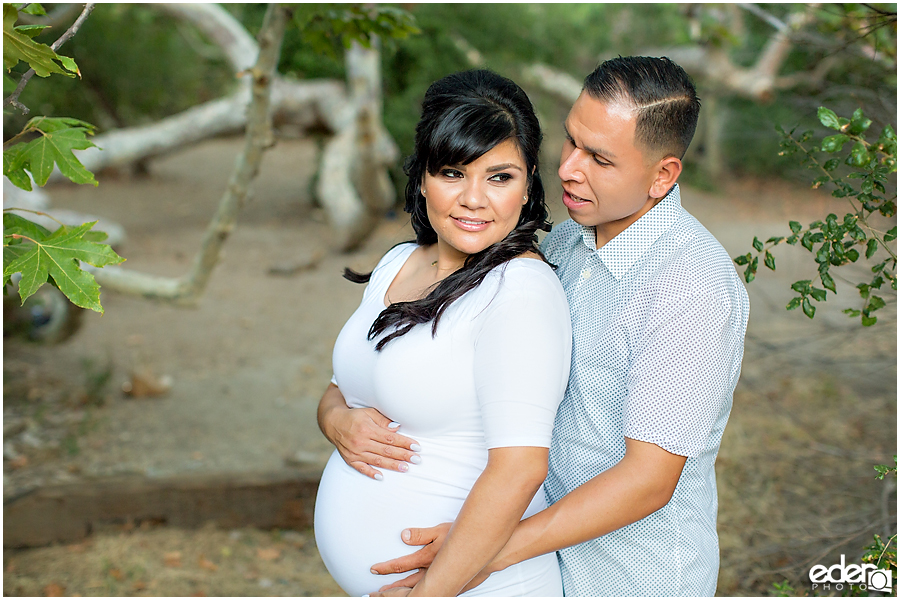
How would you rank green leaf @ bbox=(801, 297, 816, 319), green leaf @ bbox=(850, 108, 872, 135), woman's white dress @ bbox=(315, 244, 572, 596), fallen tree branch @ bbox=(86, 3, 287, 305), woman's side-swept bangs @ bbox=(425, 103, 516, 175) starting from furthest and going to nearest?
fallen tree branch @ bbox=(86, 3, 287, 305) → green leaf @ bbox=(801, 297, 816, 319) → green leaf @ bbox=(850, 108, 872, 135) → woman's side-swept bangs @ bbox=(425, 103, 516, 175) → woman's white dress @ bbox=(315, 244, 572, 596)

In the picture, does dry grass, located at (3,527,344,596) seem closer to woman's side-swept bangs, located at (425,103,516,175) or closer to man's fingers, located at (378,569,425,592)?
man's fingers, located at (378,569,425,592)

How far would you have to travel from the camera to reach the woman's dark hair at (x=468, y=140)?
62.3 inches

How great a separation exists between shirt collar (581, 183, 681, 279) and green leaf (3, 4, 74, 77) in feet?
4.18

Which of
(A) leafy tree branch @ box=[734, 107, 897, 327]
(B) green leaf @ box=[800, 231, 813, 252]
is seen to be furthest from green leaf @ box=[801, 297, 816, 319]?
(B) green leaf @ box=[800, 231, 813, 252]

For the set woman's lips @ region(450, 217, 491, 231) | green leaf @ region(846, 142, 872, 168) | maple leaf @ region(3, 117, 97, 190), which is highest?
green leaf @ region(846, 142, 872, 168)

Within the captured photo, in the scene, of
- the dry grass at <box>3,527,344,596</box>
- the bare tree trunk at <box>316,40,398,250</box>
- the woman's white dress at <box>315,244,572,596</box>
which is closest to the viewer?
the woman's white dress at <box>315,244,572,596</box>

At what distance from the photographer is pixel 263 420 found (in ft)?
16.3

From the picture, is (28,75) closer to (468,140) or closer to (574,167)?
(468,140)

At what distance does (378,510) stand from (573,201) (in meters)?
0.84

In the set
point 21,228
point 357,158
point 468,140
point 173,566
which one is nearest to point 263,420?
point 173,566

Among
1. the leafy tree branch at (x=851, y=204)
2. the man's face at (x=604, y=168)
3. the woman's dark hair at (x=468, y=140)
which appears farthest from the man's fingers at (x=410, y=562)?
the leafy tree branch at (x=851, y=204)

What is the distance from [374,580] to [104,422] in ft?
11.9

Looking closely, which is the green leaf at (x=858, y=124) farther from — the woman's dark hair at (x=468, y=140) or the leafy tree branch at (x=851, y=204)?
the woman's dark hair at (x=468, y=140)

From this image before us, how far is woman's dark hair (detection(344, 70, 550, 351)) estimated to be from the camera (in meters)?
1.58
